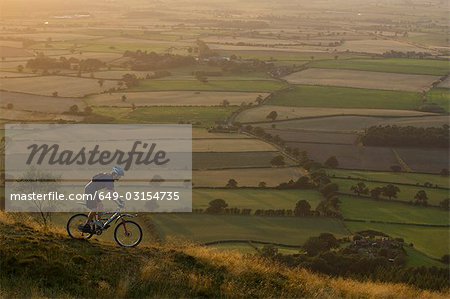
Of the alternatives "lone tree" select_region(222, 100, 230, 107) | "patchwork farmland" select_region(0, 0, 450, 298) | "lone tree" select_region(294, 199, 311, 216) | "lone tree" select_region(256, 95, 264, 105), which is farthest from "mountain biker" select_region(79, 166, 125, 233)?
"lone tree" select_region(256, 95, 264, 105)

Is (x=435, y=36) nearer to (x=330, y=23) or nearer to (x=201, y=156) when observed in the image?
(x=330, y=23)

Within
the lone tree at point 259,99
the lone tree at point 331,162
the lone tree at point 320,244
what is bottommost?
the lone tree at point 320,244

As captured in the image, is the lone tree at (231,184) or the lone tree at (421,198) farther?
the lone tree at (231,184)

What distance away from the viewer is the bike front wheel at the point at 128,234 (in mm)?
12961

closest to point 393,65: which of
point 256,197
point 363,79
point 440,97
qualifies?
point 363,79

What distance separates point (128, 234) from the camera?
516 inches

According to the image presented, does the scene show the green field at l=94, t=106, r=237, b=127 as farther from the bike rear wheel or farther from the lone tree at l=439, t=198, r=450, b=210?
the bike rear wheel

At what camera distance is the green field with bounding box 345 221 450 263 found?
27.9 metres

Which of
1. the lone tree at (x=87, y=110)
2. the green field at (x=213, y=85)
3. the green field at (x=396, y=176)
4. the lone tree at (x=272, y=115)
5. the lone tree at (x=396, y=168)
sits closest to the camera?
the green field at (x=396, y=176)

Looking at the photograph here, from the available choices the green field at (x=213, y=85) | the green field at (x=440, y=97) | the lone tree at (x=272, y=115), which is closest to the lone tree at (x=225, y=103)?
the lone tree at (x=272, y=115)

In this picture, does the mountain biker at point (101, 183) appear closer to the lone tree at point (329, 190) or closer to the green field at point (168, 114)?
the lone tree at point (329, 190)

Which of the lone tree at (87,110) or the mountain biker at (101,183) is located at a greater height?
the lone tree at (87,110)

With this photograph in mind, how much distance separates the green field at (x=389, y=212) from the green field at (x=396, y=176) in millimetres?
4827

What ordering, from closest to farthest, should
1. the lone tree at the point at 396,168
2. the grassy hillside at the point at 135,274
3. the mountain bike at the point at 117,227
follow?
the grassy hillside at the point at 135,274
the mountain bike at the point at 117,227
the lone tree at the point at 396,168
